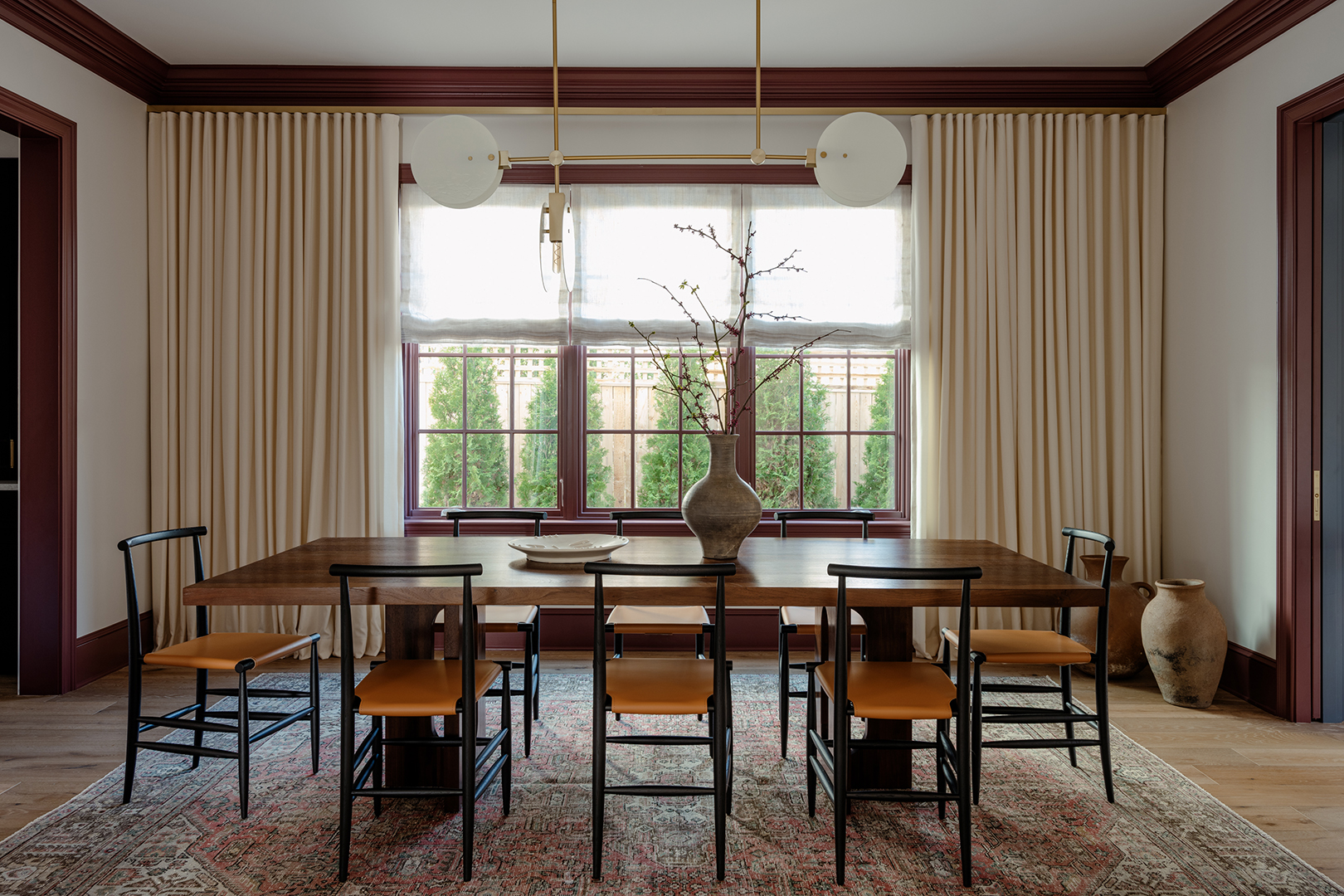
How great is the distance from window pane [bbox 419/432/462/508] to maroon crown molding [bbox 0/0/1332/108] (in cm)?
173

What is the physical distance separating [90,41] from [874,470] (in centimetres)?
421

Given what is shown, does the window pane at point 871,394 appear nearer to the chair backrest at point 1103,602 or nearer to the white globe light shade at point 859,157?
the chair backrest at point 1103,602

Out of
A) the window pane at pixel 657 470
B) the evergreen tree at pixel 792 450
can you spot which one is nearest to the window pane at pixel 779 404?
the evergreen tree at pixel 792 450

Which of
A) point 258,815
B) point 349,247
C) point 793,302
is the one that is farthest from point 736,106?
point 258,815

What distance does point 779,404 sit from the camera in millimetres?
4570

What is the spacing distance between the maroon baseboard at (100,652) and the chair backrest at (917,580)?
3177 mm

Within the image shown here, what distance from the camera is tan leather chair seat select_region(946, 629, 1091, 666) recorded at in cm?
271

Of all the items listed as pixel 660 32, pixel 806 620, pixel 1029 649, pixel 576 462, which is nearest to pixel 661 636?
pixel 576 462

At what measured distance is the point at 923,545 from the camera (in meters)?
3.20

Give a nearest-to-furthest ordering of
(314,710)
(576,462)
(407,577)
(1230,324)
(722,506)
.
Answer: (407,577) < (722,506) < (314,710) < (1230,324) < (576,462)

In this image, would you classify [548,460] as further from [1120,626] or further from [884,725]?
[1120,626]

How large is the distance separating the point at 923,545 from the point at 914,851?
1.14 m

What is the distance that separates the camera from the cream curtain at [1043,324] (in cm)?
423

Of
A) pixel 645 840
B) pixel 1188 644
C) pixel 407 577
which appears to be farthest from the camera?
pixel 1188 644
